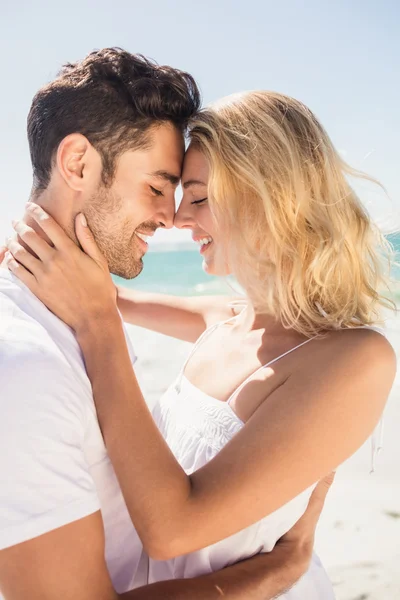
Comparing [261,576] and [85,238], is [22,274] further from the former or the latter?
[261,576]

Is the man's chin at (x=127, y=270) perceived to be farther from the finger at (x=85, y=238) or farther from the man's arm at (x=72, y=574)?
the man's arm at (x=72, y=574)

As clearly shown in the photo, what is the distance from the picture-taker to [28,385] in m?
1.47

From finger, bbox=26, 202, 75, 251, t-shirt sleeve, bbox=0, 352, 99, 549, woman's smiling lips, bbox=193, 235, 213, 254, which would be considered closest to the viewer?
t-shirt sleeve, bbox=0, 352, 99, 549

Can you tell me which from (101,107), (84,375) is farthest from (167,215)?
(84,375)

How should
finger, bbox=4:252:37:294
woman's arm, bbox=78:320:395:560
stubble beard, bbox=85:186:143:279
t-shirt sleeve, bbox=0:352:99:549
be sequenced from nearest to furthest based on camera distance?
1. t-shirt sleeve, bbox=0:352:99:549
2. woman's arm, bbox=78:320:395:560
3. finger, bbox=4:252:37:294
4. stubble beard, bbox=85:186:143:279

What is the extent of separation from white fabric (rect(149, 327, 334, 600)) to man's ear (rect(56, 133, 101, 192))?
1.03 m

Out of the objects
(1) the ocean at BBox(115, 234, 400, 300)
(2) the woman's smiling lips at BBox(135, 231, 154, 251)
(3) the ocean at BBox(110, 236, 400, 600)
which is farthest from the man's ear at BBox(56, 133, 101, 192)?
(1) the ocean at BBox(115, 234, 400, 300)

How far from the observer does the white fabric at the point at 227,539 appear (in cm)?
205

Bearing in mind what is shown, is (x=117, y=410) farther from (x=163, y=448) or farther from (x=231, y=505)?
(x=231, y=505)

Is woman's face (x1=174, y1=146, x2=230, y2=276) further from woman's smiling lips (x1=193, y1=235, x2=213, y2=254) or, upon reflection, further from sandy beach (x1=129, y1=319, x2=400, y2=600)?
sandy beach (x1=129, y1=319, x2=400, y2=600)

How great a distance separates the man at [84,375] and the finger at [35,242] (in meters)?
0.13

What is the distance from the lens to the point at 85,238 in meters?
2.12

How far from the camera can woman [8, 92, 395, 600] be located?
5.59 ft

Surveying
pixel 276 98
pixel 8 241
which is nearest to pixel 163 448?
pixel 8 241
